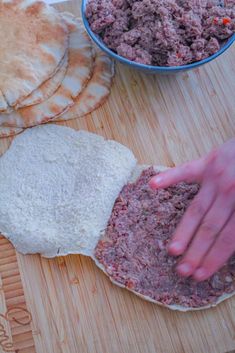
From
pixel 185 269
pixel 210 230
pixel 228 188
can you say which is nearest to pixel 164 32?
pixel 228 188

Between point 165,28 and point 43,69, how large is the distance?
51cm

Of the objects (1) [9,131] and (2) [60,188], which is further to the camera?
(1) [9,131]

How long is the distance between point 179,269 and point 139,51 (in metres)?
0.85

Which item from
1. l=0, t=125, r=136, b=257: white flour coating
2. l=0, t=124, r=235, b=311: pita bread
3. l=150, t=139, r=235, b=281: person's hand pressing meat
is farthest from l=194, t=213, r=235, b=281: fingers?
l=0, t=125, r=136, b=257: white flour coating

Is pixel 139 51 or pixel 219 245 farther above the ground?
pixel 139 51

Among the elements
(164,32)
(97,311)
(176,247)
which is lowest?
(97,311)

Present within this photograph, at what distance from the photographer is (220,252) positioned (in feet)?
5.64

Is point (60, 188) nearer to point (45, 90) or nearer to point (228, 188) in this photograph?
point (45, 90)

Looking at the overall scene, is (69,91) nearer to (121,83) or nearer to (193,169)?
(121,83)

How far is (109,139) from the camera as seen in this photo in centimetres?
210

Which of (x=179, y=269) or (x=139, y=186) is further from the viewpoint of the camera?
(x=139, y=186)

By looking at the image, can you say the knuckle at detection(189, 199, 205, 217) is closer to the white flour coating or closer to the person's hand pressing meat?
the person's hand pressing meat

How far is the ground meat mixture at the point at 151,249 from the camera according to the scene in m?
1.80

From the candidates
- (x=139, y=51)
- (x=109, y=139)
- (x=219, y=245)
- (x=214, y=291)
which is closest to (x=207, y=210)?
(x=219, y=245)
